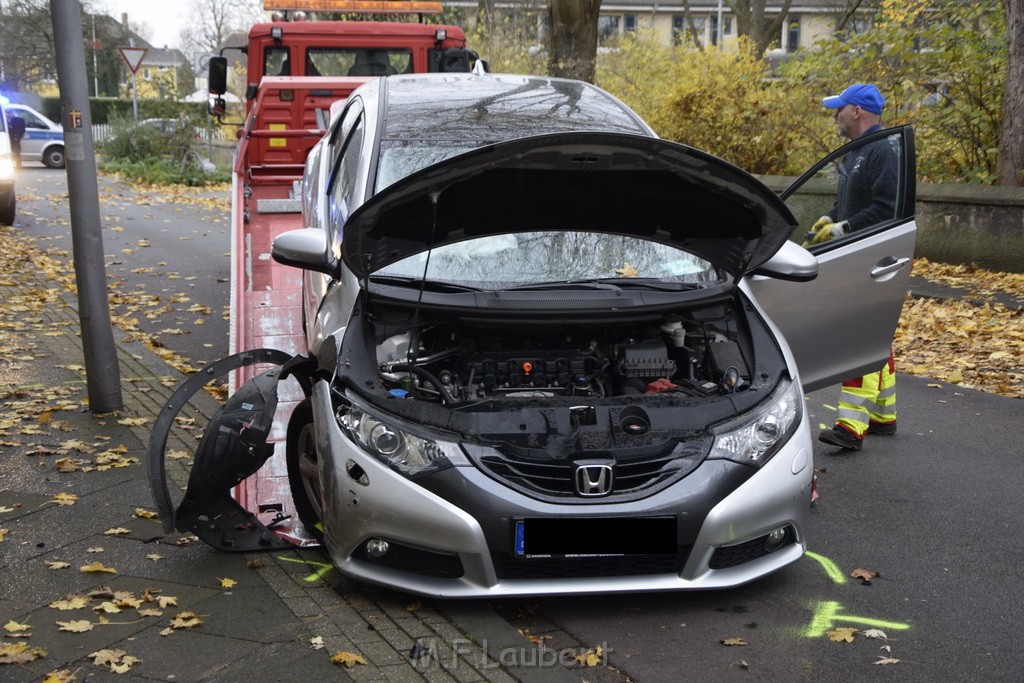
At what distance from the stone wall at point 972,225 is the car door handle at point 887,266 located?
7.68m

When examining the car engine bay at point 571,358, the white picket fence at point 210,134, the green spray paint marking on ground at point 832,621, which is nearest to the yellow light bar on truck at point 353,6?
the car engine bay at point 571,358

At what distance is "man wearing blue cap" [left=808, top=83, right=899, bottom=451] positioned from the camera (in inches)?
234

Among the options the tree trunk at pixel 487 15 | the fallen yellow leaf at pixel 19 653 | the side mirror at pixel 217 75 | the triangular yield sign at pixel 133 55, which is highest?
the tree trunk at pixel 487 15

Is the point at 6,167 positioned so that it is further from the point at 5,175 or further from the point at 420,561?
the point at 420,561

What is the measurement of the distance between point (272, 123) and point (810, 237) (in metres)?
5.86

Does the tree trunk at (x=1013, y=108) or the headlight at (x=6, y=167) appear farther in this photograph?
the headlight at (x=6, y=167)

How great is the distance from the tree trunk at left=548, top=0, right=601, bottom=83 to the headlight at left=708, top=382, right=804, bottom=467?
9.24 metres

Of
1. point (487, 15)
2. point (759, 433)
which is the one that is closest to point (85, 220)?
point (759, 433)

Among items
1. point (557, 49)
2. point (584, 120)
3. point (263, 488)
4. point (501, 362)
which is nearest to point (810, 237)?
point (584, 120)

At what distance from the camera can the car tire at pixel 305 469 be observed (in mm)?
4816

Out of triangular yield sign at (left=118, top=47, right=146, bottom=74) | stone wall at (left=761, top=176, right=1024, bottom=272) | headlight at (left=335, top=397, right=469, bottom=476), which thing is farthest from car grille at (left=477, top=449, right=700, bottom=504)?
triangular yield sign at (left=118, top=47, right=146, bottom=74)

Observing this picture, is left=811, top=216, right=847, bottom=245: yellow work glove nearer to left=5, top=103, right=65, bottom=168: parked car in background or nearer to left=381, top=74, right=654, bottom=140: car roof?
left=381, top=74, right=654, bottom=140: car roof

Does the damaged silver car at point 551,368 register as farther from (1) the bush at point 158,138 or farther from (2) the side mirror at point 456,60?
(1) the bush at point 158,138

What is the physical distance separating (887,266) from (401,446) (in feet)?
9.37
